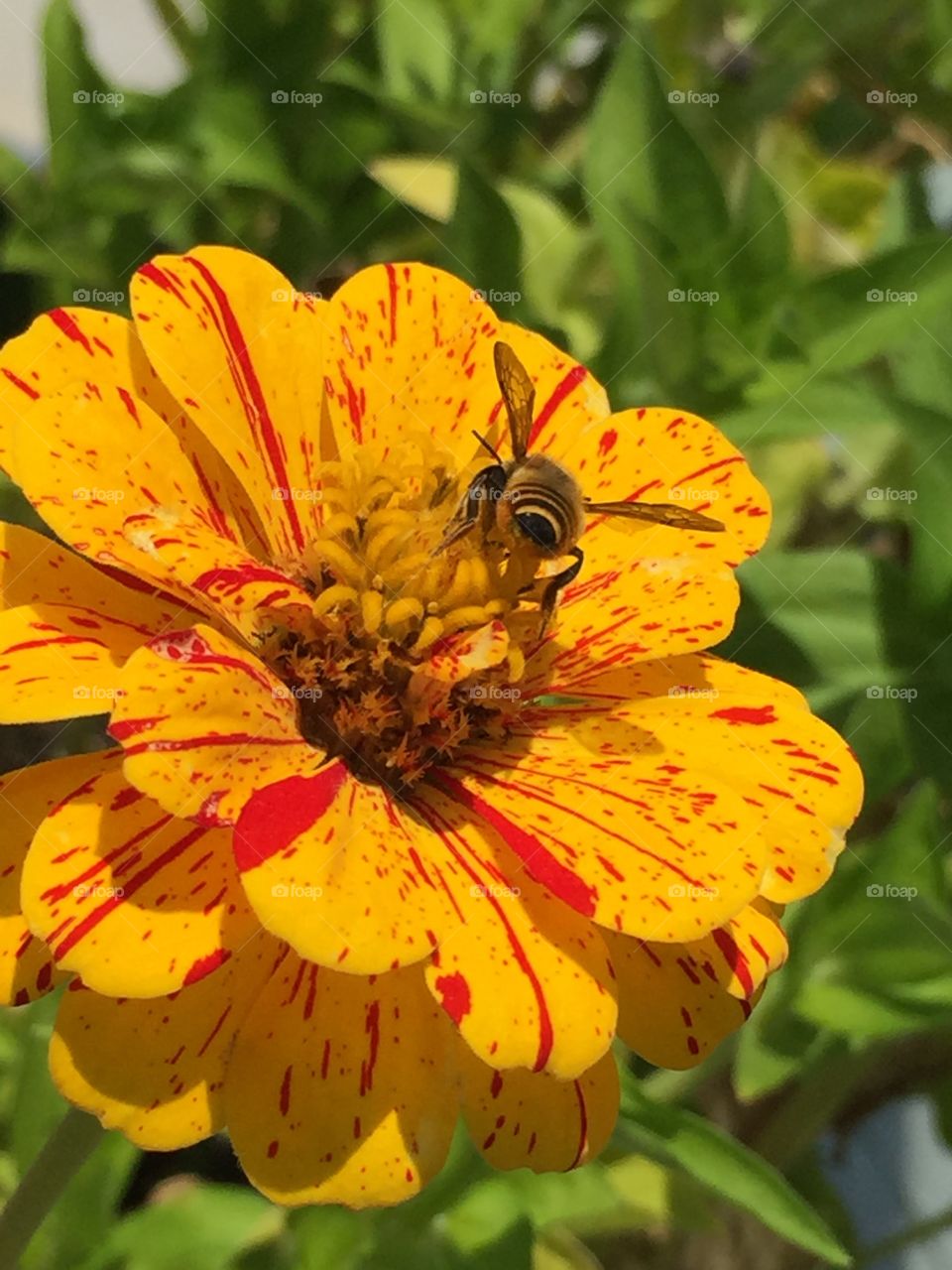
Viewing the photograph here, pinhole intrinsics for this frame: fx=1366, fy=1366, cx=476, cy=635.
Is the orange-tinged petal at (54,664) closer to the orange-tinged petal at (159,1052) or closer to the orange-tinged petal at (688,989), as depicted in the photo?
the orange-tinged petal at (159,1052)

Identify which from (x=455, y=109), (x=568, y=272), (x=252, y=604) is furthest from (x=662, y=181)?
(x=252, y=604)

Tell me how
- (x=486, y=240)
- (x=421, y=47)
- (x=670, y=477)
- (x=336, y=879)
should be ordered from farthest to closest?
(x=421, y=47), (x=486, y=240), (x=670, y=477), (x=336, y=879)

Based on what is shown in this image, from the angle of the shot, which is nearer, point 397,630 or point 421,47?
point 397,630

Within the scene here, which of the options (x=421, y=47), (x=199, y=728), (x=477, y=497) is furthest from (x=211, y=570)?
(x=421, y=47)

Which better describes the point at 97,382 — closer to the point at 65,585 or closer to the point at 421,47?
the point at 65,585

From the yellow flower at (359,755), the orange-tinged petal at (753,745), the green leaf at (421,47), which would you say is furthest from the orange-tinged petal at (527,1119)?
the green leaf at (421,47)

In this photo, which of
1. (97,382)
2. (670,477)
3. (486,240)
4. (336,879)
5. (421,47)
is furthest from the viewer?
(421,47)
